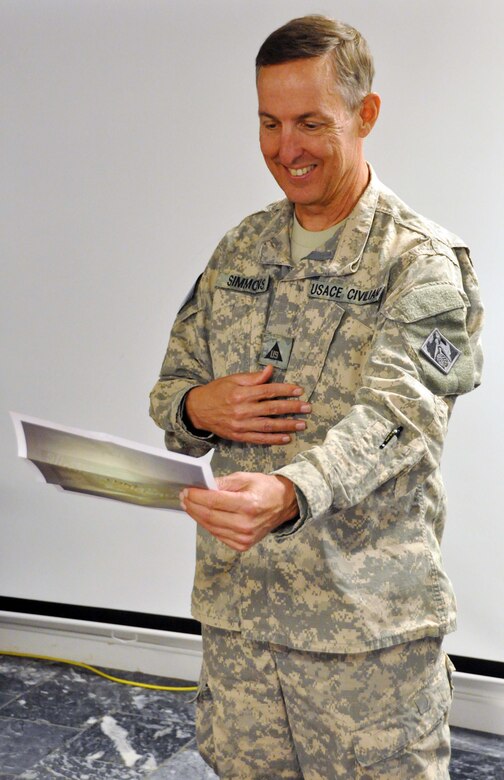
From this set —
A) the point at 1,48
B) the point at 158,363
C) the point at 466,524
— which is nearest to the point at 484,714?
the point at 466,524

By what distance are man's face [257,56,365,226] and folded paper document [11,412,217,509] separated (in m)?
0.53

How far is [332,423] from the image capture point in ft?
5.57

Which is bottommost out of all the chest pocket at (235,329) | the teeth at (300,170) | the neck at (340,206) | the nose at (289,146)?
the chest pocket at (235,329)

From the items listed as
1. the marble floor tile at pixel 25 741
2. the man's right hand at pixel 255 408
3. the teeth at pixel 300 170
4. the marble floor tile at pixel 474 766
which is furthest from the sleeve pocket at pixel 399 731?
the marble floor tile at pixel 25 741

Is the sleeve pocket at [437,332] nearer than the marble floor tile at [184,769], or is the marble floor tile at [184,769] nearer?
the sleeve pocket at [437,332]

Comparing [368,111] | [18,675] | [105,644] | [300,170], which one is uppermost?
[368,111]

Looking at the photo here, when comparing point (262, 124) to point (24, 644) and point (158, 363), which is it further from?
point (24, 644)

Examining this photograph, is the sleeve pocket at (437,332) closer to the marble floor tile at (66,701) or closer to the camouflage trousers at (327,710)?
the camouflage trousers at (327,710)

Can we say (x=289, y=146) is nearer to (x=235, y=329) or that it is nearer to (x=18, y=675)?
(x=235, y=329)

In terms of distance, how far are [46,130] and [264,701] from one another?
216 centimetres

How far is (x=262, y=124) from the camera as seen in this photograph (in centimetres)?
169

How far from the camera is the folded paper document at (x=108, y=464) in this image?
1.34 meters

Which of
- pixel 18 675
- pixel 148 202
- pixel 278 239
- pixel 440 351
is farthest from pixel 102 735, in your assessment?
pixel 440 351

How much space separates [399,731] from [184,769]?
4.52 feet
